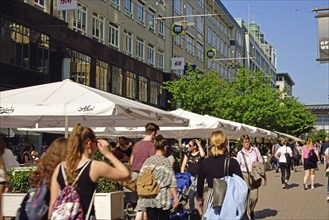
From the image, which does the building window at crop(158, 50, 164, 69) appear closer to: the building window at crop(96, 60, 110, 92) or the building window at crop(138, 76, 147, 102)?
the building window at crop(138, 76, 147, 102)

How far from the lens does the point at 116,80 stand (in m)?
36.2

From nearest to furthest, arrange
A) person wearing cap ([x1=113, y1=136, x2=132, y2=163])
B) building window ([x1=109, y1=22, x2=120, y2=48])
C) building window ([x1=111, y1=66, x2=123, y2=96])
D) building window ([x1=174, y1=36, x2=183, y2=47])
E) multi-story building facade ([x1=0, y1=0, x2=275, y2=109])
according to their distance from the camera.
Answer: person wearing cap ([x1=113, y1=136, x2=132, y2=163])
multi-story building facade ([x1=0, y1=0, x2=275, y2=109])
building window ([x1=111, y1=66, x2=123, y2=96])
building window ([x1=109, y1=22, x2=120, y2=48])
building window ([x1=174, y1=36, x2=183, y2=47])

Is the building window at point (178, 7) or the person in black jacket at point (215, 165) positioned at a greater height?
the building window at point (178, 7)

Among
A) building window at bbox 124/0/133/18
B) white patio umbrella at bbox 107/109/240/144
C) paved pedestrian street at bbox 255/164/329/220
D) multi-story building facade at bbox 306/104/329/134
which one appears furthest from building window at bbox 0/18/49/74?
multi-story building facade at bbox 306/104/329/134

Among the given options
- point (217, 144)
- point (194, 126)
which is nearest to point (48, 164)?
point (217, 144)

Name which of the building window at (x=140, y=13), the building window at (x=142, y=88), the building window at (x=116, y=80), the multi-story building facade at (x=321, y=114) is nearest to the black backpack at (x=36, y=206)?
the building window at (x=116, y=80)

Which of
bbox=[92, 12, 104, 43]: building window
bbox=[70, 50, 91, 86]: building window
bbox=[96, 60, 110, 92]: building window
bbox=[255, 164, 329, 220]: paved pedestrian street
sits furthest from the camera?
bbox=[92, 12, 104, 43]: building window

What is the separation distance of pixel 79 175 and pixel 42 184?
0.43 m

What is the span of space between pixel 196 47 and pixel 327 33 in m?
44.8

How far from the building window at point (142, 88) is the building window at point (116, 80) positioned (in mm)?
3865

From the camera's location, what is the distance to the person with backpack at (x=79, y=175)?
182 inches

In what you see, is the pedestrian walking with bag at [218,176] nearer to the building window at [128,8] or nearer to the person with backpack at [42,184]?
the person with backpack at [42,184]

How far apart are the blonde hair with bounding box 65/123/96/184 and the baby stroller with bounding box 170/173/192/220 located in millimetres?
4427

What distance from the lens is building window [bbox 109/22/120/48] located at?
36750 mm
